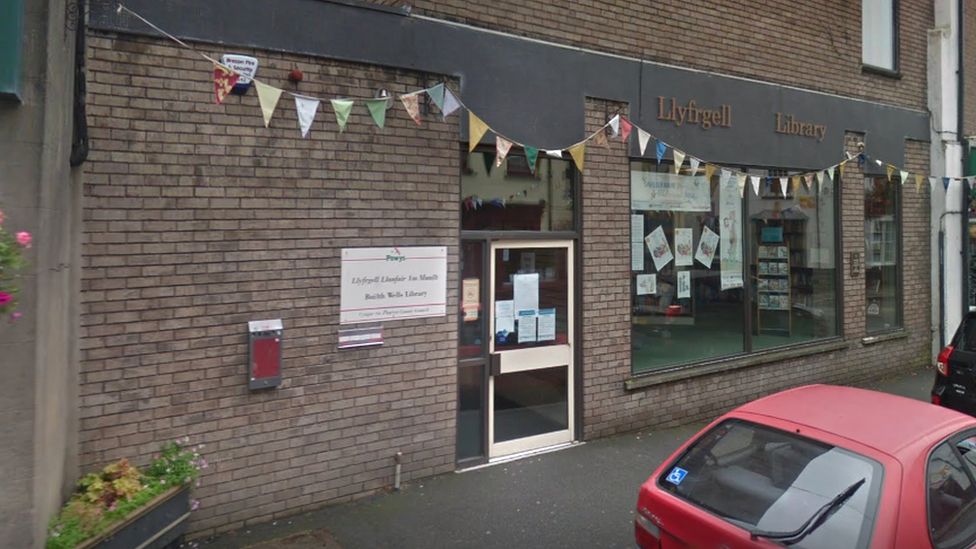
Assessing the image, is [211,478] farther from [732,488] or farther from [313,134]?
[732,488]

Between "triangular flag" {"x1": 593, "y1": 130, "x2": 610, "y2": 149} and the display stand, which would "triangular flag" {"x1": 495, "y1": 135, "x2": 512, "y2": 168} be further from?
the display stand

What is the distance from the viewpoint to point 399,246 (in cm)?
533

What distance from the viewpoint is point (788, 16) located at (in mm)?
8336

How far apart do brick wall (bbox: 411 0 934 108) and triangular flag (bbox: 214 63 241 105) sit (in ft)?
5.62

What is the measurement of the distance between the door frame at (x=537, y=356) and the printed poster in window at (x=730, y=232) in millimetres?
2479

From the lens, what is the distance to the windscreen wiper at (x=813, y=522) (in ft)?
8.87

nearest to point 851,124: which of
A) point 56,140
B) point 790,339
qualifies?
point 790,339

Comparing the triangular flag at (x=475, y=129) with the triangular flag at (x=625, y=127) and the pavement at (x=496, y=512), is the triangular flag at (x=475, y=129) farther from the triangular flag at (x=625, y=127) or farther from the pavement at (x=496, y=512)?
the pavement at (x=496, y=512)

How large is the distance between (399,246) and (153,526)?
2586mm

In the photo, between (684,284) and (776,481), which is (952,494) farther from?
(684,284)

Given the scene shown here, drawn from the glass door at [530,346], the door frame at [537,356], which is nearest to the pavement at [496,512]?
the door frame at [537,356]

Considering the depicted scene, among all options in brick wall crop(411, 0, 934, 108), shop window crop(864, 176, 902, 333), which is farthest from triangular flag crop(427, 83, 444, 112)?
shop window crop(864, 176, 902, 333)

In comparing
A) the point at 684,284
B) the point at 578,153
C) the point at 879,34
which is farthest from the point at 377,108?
the point at 879,34

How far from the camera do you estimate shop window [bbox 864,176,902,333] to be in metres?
9.61
